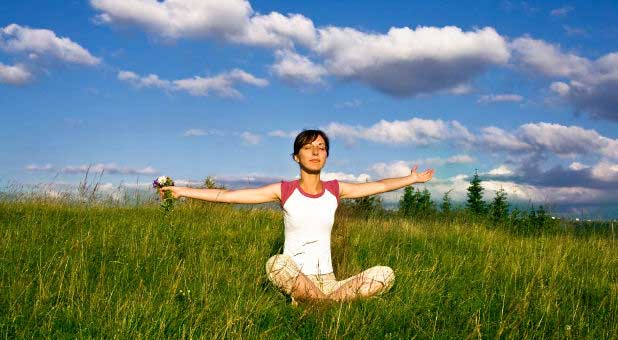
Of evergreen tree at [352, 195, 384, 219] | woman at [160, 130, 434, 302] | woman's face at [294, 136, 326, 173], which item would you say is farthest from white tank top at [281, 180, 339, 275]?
evergreen tree at [352, 195, 384, 219]

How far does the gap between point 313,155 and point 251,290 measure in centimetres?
142

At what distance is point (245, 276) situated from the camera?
17.5 feet

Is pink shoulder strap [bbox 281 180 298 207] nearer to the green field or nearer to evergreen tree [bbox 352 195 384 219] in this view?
the green field

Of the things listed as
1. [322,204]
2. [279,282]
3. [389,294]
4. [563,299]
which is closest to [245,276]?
[279,282]

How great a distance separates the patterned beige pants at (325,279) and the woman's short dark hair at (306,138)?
43.4 inches

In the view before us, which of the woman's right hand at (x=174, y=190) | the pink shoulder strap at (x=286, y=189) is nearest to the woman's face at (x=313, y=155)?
the pink shoulder strap at (x=286, y=189)

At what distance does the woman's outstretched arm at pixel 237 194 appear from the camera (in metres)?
5.50

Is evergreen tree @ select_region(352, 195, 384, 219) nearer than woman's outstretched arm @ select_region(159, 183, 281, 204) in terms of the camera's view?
No

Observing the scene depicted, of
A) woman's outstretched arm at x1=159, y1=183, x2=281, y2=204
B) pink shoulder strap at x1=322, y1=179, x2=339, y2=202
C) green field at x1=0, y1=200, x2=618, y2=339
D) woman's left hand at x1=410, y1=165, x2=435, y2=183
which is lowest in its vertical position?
green field at x1=0, y1=200, x2=618, y2=339

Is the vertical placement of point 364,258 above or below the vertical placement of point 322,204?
below

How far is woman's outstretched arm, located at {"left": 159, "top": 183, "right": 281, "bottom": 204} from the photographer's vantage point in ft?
18.1

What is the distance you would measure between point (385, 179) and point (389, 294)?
131 centimetres

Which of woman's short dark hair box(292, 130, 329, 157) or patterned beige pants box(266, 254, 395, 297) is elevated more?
woman's short dark hair box(292, 130, 329, 157)

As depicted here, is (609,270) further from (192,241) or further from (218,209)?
(218,209)
